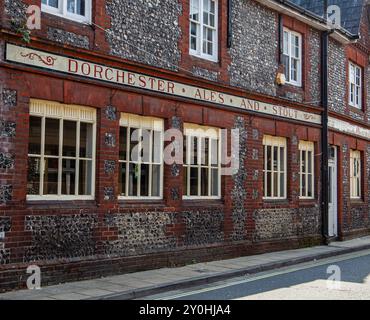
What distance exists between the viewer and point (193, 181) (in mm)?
13562

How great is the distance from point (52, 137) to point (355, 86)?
1464cm

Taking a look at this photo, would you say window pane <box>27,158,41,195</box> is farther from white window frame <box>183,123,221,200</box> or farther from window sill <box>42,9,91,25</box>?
white window frame <box>183,123,221,200</box>

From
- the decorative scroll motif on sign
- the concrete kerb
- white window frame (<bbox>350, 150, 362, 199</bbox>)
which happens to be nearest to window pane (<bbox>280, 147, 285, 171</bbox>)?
the concrete kerb

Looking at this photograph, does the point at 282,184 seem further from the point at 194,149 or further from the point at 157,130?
the point at 157,130

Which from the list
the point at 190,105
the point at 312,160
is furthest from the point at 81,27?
the point at 312,160

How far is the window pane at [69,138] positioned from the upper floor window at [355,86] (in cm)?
1340

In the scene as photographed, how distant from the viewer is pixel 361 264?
560 inches

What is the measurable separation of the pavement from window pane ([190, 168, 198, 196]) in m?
1.71

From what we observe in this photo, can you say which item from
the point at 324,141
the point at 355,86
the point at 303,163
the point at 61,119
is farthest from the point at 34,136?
the point at 355,86

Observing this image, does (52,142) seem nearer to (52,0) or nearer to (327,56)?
(52,0)

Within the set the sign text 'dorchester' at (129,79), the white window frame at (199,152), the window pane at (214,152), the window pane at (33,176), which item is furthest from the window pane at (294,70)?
the window pane at (33,176)

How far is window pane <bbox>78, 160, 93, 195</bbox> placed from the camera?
10930 millimetres

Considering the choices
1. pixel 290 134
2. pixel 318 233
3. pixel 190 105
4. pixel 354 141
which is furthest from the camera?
pixel 354 141

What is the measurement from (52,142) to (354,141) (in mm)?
14048
